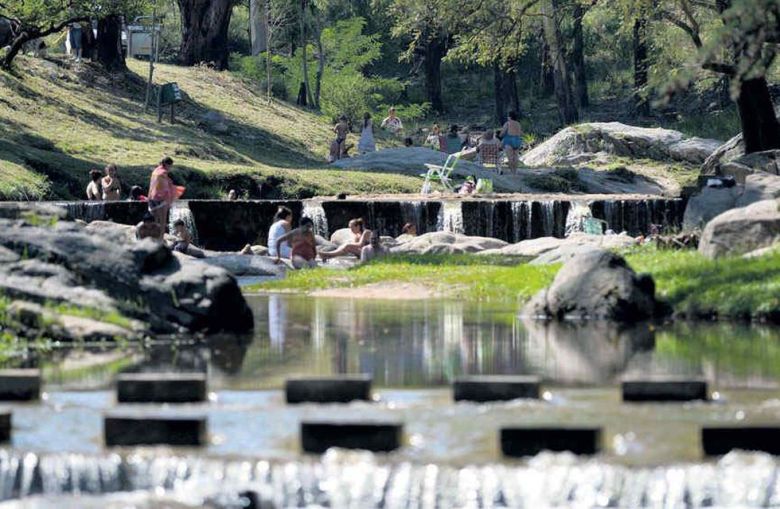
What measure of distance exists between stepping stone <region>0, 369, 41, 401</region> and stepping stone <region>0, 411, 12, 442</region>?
51.8 inches

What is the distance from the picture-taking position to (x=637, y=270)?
2261 centimetres

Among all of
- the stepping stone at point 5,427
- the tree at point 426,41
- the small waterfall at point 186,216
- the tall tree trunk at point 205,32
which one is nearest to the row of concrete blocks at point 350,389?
the stepping stone at point 5,427

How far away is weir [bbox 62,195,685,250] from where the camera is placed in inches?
1534

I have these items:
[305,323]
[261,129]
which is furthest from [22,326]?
[261,129]

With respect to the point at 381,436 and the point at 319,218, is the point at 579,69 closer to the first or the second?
the point at 319,218

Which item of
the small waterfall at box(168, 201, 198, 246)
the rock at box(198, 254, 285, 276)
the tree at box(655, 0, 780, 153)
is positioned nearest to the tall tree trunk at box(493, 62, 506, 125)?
the tree at box(655, 0, 780, 153)

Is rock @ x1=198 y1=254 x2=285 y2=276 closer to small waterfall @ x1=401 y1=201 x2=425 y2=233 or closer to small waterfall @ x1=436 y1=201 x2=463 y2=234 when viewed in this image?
small waterfall @ x1=436 y1=201 x2=463 y2=234

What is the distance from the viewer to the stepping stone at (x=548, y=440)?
11.3 m

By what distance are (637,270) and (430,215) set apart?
17946 millimetres

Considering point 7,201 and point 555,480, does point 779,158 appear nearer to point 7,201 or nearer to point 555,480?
point 7,201

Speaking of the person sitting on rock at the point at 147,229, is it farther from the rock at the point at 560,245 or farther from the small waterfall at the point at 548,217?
the small waterfall at the point at 548,217

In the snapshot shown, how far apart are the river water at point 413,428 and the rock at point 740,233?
5161 millimetres

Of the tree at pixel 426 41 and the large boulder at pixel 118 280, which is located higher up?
the tree at pixel 426 41

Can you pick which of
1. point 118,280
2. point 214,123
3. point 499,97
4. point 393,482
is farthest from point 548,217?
point 499,97
